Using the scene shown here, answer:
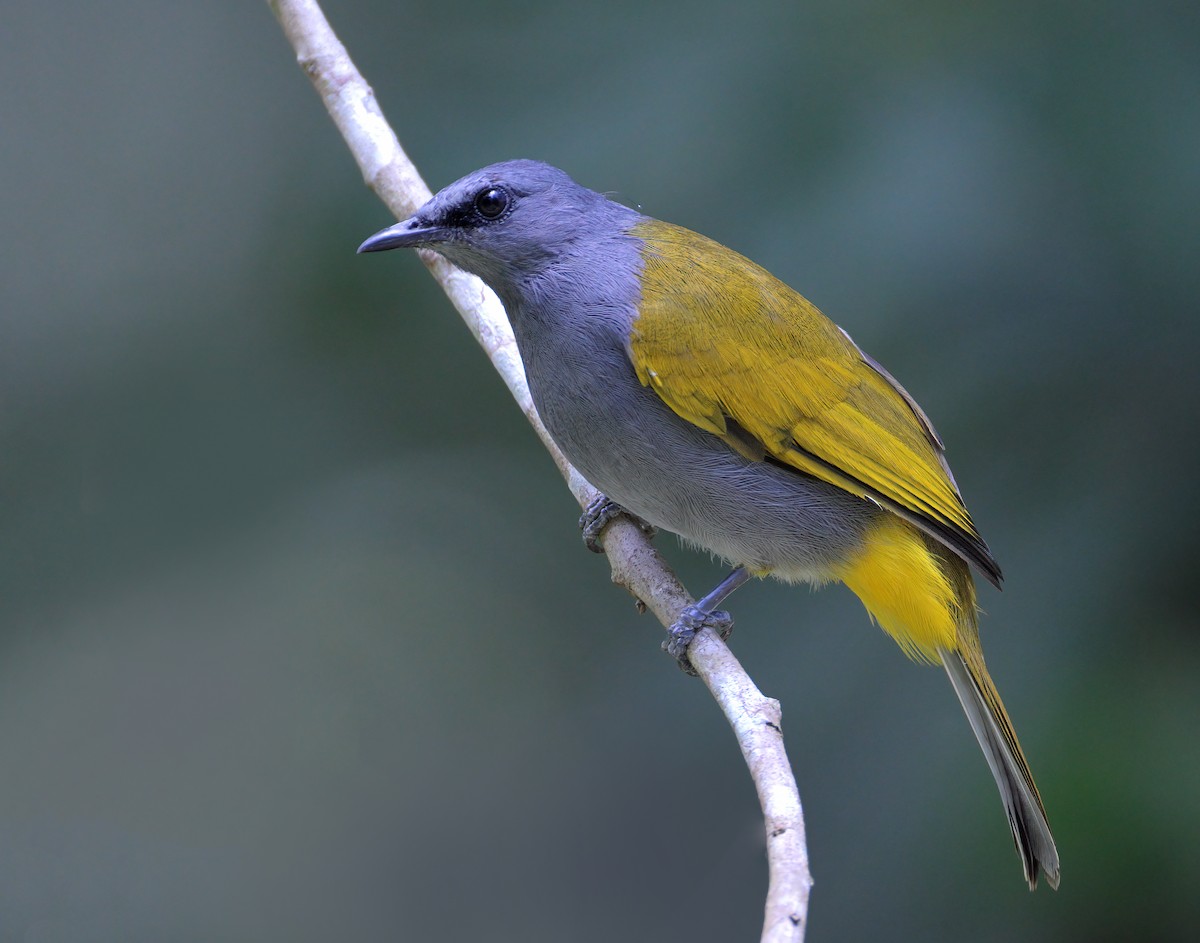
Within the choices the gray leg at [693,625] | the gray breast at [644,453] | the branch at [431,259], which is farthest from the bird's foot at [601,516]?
the gray leg at [693,625]

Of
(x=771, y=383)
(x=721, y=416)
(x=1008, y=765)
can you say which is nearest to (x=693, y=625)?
(x=721, y=416)

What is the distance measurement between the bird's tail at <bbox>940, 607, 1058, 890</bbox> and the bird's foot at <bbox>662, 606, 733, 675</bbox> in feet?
1.87

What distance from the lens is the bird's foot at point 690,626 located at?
312cm

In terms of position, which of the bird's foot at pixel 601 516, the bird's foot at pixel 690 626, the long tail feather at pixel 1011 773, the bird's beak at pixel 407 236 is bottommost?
the long tail feather at pixel 1011 773

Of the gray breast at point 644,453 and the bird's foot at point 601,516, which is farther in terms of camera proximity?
the bird's foot at point 601,516

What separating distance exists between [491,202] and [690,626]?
3.57ft

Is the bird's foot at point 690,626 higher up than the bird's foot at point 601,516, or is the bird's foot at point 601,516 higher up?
the bird's foot at point 601,516

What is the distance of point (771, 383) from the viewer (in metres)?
3.15

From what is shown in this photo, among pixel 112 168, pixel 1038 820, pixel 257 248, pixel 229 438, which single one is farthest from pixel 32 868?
pixel 1038 820

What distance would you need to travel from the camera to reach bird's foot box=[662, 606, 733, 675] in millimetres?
3119

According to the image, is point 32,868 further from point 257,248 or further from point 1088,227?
point 1088,227

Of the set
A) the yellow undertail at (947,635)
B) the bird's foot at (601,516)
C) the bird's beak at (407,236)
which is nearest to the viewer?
the bird's beak at (407,236)

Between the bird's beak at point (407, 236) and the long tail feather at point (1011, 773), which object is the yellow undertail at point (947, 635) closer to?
the long tail feather at point (1011, 773)

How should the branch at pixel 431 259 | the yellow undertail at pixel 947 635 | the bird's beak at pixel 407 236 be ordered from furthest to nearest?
the branch at pixel 431 259
the yellow undertail at pixel 947 635
the bird's beak at pixel 407 236
